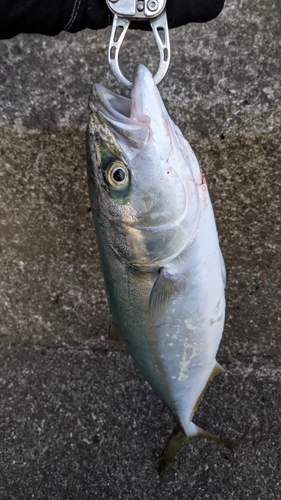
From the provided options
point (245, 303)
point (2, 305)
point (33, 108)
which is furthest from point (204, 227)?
point (2, 305)

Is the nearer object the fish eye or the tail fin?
the fish eye

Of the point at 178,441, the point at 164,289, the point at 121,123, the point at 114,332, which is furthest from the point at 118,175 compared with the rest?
the point at 178,441

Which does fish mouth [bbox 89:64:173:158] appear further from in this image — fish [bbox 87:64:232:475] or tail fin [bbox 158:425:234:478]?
tail fin [bbox 158:425:234:478]

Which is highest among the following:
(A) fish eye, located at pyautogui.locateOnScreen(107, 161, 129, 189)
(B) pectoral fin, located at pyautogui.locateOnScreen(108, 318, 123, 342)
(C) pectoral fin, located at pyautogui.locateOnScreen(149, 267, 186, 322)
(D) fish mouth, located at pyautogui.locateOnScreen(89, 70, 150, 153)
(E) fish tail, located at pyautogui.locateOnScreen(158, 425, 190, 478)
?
(D) fish mouth, located at pyautogui.locateOnScreen(89, 70, 150, 153)

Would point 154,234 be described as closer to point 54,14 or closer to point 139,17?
point 139,17

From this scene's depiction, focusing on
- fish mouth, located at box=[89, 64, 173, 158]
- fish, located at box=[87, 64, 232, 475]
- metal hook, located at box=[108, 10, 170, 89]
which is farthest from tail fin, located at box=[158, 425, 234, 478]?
metal hook, located at box=[108, 10, 170, 89]

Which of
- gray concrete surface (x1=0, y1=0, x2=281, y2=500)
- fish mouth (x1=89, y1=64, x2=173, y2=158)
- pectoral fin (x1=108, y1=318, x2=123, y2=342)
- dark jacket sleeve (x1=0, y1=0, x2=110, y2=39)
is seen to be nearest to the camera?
fish mouth (x1=89, y1=64, x2=173, y2=158)

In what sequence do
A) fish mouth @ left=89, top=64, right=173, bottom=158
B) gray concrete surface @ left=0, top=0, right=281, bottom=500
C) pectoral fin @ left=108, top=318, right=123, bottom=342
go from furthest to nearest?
gray concrete surface @ left=0, top=0, right=281, bottom=500 < pectoral fin @ left=108, top=318, right=123, bottom=342 < fish mouth @ left=89, top=64, right=173, bottom=158

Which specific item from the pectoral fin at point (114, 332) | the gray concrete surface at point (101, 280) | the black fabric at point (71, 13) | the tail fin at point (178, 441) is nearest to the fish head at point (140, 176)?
the black fabric at point (71, 13)
